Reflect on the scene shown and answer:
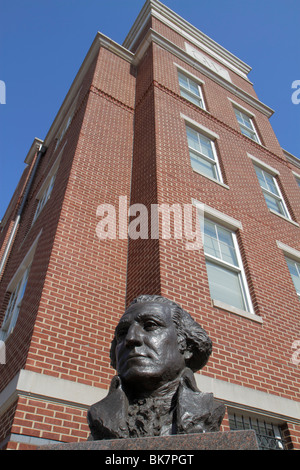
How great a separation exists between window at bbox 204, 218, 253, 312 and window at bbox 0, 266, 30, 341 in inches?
167

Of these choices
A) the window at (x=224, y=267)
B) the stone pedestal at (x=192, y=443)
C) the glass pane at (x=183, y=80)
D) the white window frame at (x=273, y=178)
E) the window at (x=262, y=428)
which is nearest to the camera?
the stone pedestal at (x=192, y=443)

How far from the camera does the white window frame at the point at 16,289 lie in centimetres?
855

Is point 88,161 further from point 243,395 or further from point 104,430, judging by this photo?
point 104,430

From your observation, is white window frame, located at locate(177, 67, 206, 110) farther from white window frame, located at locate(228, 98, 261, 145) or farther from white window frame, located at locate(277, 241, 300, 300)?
white window frame, located at locate(277, 241, 300, 300)

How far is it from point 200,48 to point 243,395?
16238mm

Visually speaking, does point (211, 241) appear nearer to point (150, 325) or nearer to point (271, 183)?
point (150, 325)

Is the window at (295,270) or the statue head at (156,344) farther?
the window at (295,270)

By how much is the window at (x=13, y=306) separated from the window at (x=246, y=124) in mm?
9702

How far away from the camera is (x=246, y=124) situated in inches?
589

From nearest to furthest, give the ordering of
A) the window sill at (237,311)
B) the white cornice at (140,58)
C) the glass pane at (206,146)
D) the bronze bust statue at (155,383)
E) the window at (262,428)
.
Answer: the bronze bust statue at (155,383) < the window at (262,428) < the window sill at (237,311) < the glass pane at (206,146) < the white cornice at (140,58)

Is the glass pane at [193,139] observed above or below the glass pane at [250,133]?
below

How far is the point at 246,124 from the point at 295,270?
7549mm

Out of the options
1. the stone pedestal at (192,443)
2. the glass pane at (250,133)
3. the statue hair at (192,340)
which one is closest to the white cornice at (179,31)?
the glass pane at (250,133)

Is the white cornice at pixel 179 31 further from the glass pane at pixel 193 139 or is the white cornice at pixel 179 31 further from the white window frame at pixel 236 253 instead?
the white window frame at pixel 236 253
